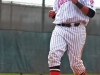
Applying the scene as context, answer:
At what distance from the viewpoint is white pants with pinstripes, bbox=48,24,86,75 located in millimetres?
4949

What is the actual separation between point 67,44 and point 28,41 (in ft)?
16.2

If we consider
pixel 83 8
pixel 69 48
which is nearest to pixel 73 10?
pixel 83 8

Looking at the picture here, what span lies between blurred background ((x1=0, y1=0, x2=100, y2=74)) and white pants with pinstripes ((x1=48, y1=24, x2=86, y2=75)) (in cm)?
463

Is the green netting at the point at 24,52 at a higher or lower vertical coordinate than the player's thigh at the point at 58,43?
lower

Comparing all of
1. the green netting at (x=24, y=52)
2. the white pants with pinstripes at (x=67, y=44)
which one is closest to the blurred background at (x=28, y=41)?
the green netting at (x=24, y=52)

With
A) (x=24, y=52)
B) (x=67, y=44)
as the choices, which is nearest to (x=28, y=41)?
(x=24, y=52)

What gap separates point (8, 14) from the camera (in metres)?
10.4

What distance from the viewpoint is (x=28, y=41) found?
10.0m

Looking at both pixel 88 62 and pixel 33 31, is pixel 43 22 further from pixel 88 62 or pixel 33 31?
pixel 88 62

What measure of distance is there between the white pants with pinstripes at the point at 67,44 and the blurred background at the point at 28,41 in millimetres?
4634

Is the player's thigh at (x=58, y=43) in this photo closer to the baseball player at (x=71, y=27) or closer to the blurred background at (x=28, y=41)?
the baseball player at (x=71, y=27)

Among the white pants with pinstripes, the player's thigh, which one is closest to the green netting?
the white pants with pinstripes

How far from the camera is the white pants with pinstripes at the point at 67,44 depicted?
495 cm

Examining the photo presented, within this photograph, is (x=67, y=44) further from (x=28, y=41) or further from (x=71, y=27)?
(x=28, y=41)
